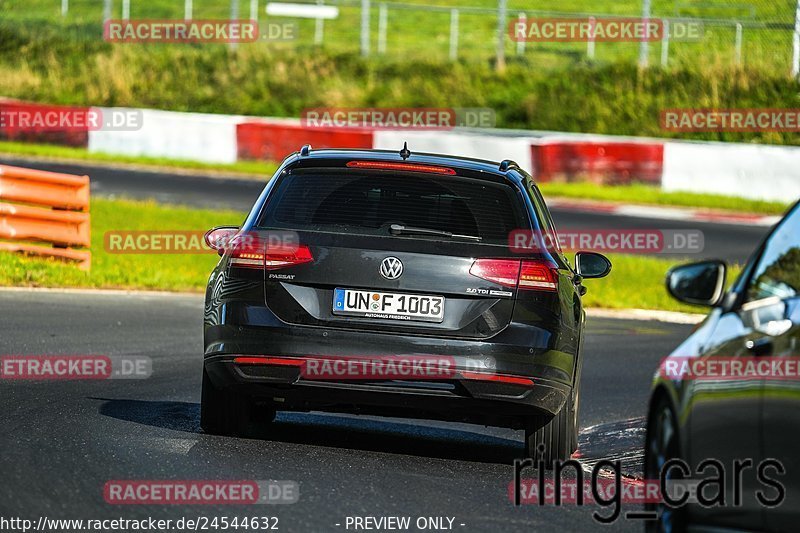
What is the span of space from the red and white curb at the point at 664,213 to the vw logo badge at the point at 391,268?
→ 20212 mm

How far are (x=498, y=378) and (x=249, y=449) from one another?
54.7 inches

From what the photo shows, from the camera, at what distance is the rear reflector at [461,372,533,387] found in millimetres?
→ 8086

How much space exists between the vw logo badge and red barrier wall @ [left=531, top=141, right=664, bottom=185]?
23.0 m

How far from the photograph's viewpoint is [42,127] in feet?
114

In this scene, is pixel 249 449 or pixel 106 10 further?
pixel 106 10

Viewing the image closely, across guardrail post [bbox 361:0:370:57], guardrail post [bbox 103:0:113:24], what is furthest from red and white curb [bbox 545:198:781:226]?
guardrail post [bbox 103:0:113:24]

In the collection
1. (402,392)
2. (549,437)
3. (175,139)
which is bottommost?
(175,139)

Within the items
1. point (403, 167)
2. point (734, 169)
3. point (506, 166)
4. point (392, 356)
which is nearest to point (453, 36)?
point (734, 169)

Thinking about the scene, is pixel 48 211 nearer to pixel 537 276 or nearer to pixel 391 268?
pixel 391 268

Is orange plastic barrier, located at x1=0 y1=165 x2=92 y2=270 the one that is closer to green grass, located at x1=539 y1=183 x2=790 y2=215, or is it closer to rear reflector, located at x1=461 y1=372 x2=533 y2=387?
rear reflector, located at x1=461 y1=372 x2=533 y2=387

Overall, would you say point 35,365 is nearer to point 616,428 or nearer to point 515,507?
point 616,428

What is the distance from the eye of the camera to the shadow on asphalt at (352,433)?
9.12 m

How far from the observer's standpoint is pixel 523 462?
8.89 metres

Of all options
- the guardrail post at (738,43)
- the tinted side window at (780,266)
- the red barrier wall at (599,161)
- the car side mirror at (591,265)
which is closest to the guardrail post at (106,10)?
the red barrier wall at (599,161)
